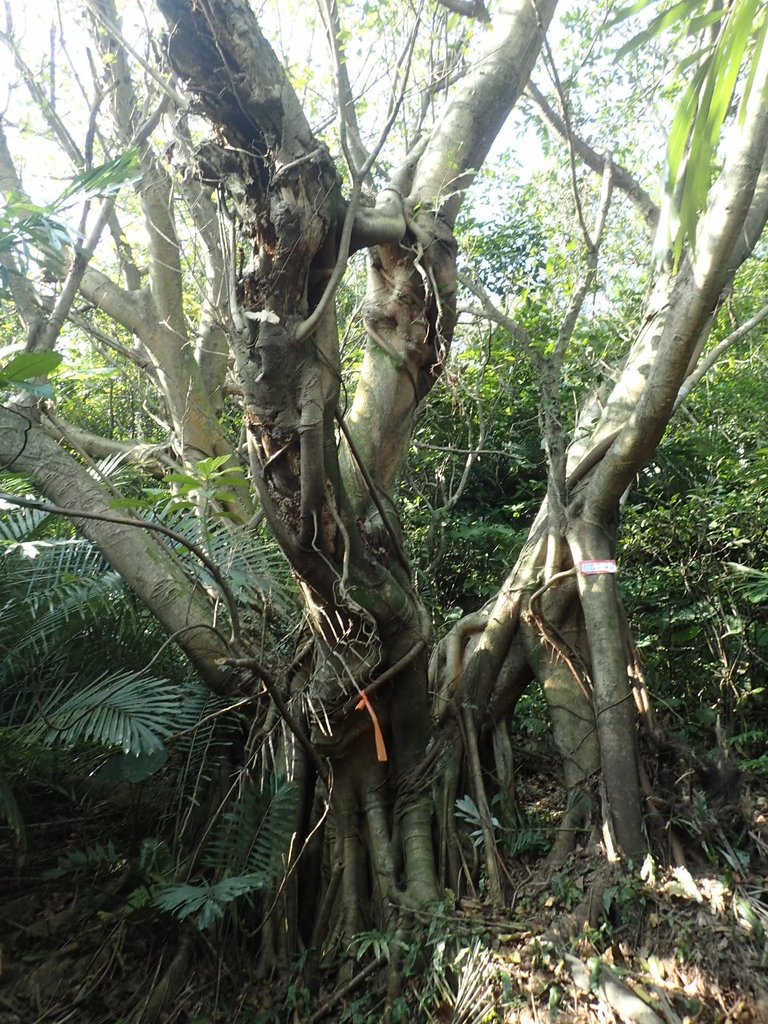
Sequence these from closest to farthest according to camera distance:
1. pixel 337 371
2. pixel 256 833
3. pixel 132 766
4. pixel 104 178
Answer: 1. pixel 104 178
2. pixel 337 371
3. pixel 132 766
4. pixel 256 833

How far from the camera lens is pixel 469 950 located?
3.37 m

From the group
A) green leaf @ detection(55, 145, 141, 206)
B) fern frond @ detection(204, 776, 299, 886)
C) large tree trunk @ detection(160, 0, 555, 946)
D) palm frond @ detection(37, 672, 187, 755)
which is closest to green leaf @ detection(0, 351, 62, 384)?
large tree trunk @ detection(160, 0, 555, 946)

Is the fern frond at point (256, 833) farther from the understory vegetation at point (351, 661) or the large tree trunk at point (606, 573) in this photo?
the large tree trunk at point (606, 573)

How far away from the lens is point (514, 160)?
875cm

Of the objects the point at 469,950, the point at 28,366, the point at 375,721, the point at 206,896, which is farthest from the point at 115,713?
the point at 28,366

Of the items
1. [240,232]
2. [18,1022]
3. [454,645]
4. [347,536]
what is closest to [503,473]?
[454,645]

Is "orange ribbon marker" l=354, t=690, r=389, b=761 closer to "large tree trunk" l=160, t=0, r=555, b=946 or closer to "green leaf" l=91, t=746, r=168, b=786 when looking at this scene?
"large tree trunk" l=160, t=0, r=555, b=946

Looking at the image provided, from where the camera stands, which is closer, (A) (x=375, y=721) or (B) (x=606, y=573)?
(A) (x=375, y=721)

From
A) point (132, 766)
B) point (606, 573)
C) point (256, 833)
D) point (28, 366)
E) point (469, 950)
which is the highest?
point (606, 573)

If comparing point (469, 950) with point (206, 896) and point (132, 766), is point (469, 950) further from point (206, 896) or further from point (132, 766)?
point (132, 766)

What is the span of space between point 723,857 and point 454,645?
5.50 feet

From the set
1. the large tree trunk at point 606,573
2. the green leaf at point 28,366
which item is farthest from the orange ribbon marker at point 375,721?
the green leaf at point 28,366

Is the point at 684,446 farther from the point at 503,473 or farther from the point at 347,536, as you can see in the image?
the point at 347,536

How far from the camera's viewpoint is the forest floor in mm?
3051
